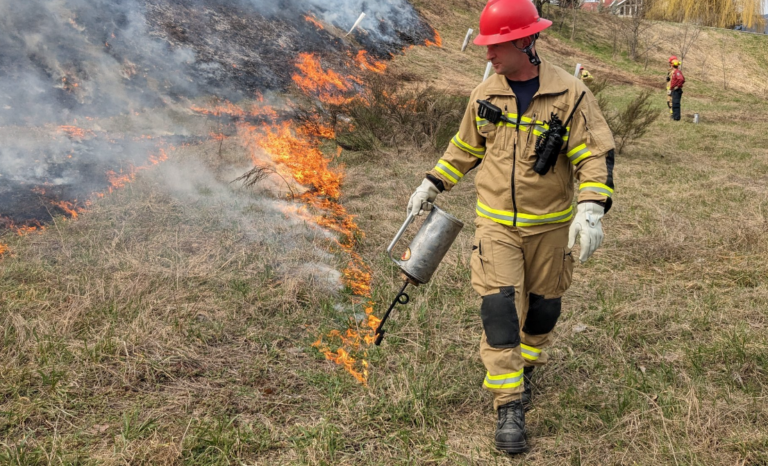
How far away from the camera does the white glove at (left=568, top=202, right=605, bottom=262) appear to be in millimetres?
2281

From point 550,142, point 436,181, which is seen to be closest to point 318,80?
point 436,181

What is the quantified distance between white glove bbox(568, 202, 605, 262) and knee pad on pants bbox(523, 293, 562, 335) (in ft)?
1.26

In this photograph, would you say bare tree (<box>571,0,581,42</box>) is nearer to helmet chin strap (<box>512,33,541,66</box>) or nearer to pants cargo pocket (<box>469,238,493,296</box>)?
Result: helmet chin strap (<box>512,33,541,66</box>)

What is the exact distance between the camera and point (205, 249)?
14.4 feet

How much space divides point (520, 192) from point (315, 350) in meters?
1.53

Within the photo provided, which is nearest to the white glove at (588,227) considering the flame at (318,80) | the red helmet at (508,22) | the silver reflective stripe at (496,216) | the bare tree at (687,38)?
the silver reflective stripe at (496,216)

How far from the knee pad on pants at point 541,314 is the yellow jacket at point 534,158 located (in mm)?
374

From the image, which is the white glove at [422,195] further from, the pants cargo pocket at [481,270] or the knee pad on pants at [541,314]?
the knee pad on pants at [541,314]

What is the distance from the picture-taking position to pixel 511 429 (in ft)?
7.71

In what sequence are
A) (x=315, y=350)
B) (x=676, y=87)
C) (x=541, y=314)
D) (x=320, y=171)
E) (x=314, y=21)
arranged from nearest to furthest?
(x=541, y=314) < (x=315, y=350) < (x=320, y=171) < (x=676, y=87) < (x=314, y=21)

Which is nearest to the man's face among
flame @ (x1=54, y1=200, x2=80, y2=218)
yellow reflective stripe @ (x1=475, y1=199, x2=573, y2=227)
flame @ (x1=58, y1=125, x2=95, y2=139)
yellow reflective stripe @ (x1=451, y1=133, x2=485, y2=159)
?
yellow reflective stripe @ (x1=451, y1=133, x2=485, y2=159)

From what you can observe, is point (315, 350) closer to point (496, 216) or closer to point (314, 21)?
point (496, 216)

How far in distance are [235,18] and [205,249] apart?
9.42 m

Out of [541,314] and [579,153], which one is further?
[541,314]
